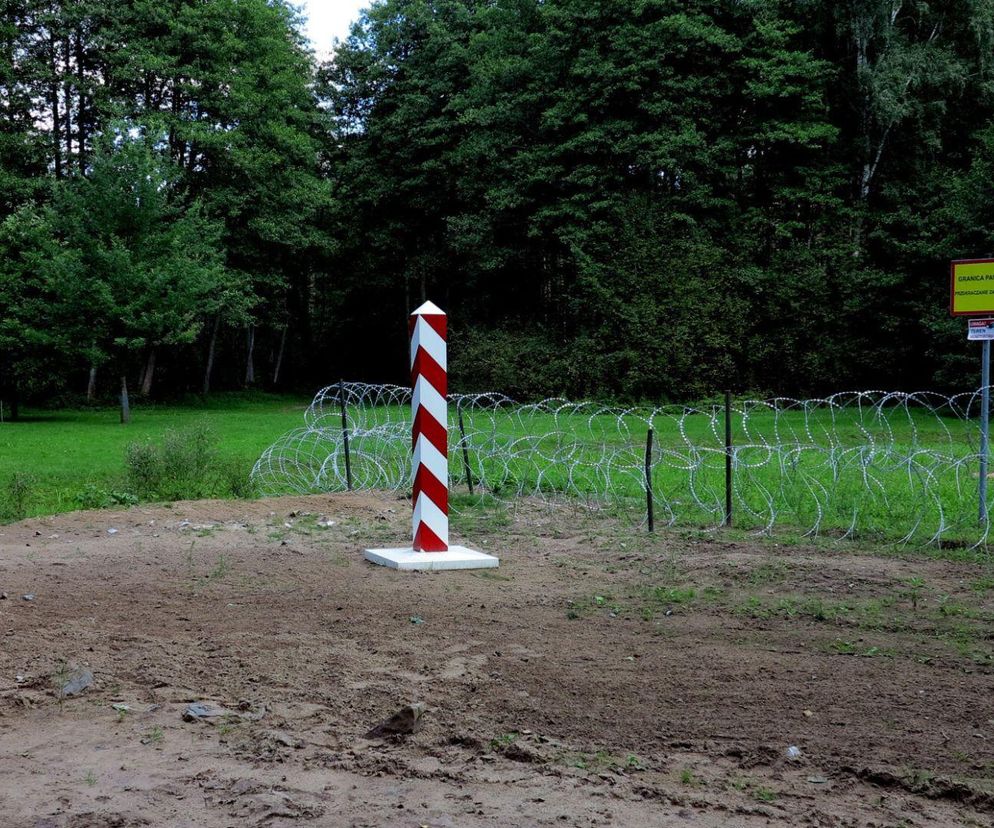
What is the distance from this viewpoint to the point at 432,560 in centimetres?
855

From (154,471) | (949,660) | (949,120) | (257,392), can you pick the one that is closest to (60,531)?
(154,471)

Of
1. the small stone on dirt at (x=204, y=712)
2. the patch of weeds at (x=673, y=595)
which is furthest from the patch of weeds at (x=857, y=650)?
the small stone on dirt at (x=204, y=712)

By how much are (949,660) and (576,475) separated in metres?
10.0

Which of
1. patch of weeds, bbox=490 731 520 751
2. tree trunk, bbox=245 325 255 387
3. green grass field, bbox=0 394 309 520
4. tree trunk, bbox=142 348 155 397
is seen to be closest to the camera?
patch of weeds, bbox=490 731 520 751

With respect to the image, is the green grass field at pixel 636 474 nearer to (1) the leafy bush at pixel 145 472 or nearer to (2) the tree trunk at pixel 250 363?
(1) the leafy bush at pixel 145 472

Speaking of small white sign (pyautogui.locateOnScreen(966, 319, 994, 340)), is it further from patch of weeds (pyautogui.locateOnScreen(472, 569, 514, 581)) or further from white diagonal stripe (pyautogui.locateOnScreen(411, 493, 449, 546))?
white diagonal stripe (pyautogui.locateOnScreen(411, 493, 449, 546))

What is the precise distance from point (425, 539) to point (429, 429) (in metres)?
0.96

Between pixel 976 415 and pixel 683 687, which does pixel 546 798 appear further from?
pixel 976 415

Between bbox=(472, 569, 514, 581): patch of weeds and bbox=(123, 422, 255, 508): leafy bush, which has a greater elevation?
bbox=(123, 422, 255, 508): leafy bush

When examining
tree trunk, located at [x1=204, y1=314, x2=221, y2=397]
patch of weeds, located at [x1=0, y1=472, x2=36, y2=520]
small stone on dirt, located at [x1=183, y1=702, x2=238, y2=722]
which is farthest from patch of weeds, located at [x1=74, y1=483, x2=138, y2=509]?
tree trunk, located at [x1=204, y1=314, x2=221, y2=397]

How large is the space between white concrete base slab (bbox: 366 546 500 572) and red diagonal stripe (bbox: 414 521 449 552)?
0.21ft

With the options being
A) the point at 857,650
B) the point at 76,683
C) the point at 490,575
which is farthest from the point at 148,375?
the point at 857,650

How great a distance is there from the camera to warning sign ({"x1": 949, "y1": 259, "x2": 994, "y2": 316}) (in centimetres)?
1034

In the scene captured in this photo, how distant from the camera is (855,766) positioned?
13.6ft
